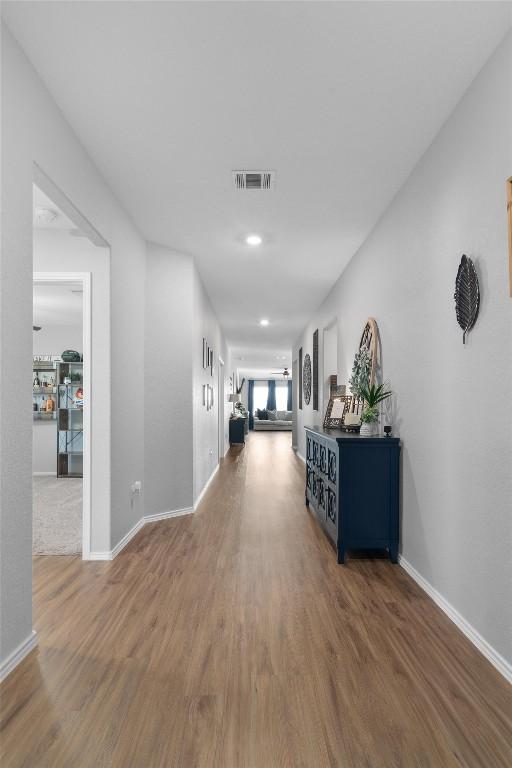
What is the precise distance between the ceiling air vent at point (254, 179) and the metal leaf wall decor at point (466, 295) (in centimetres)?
144

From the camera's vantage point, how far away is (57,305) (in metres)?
6.09

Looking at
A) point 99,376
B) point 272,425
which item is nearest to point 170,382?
point 99,376

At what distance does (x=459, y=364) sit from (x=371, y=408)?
116 centimetres

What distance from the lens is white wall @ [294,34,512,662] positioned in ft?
6.10

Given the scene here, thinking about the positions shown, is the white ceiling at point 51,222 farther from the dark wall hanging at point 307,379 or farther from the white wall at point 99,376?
the dark wall hanging at point 307,379

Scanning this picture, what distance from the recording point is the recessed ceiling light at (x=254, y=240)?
403 centimetres

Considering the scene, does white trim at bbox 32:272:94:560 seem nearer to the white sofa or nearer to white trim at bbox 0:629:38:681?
white trim at bbox 0:629:38:681

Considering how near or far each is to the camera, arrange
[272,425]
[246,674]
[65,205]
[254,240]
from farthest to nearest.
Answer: [272,425]
[254,240]
[65,205]
[246,674]

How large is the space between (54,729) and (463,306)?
7.92 ft

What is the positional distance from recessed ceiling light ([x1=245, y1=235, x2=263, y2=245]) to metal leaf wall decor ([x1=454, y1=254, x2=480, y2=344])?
2231 mm

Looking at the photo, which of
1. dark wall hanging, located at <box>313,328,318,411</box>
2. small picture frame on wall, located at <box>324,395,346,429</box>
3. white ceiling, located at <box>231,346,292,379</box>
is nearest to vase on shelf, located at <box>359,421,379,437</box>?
small picture frame on wall, located at <box>324,395,346,429</box>

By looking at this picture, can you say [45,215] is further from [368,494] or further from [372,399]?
[368,494]

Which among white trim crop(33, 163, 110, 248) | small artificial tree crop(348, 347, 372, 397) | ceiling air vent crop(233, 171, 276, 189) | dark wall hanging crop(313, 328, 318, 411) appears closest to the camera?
white trim crop(33, 163, 110, 248)

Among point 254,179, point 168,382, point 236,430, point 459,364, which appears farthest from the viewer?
point 236,430
